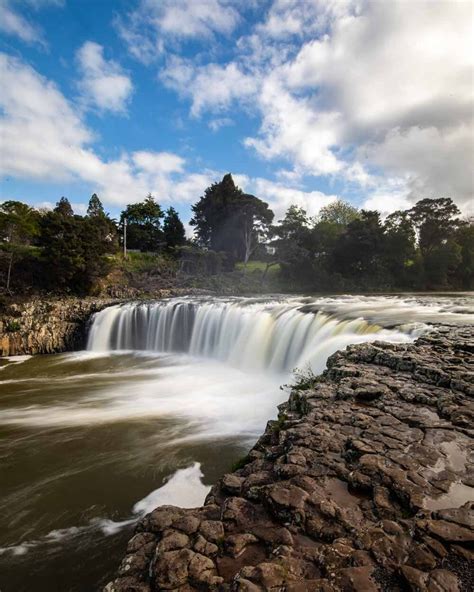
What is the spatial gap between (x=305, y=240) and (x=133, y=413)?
33938mm

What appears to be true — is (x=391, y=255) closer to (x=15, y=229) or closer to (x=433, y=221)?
(x=433, y=221)

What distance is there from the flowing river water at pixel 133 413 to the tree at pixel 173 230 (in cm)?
2376

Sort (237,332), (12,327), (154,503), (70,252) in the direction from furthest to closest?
(70,252) → (12,327) → (237,332) → (154,503)

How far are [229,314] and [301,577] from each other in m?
13.3

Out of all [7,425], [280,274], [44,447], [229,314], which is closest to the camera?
[44,447]

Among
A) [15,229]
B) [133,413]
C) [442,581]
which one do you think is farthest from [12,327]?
[442,581]

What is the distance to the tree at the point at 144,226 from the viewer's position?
40.0 metres

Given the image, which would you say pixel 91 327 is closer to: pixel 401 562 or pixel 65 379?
pixel 65 379

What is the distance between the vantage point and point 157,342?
16.4 metres

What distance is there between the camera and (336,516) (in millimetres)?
2414

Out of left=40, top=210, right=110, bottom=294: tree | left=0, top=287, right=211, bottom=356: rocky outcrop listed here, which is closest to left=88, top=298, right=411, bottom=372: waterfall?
left=0, top=287, right=211, bottom=356: rocky outcrop

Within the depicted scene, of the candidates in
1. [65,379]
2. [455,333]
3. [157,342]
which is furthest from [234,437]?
[157,342]

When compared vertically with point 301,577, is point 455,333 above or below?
above

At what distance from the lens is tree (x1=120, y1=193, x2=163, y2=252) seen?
39956mm
